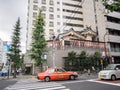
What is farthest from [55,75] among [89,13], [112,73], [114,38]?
[89,13]

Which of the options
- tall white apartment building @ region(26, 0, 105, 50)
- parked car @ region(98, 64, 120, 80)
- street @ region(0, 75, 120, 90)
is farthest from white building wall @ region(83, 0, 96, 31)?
street @ region(0, 75, 120, 90)

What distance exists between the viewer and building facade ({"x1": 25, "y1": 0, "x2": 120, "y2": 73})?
3441cm

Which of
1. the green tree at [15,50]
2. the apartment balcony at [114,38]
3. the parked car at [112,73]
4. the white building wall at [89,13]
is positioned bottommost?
the parked car at [112,73]

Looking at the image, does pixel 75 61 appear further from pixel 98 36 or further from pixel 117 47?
pixel 117 47

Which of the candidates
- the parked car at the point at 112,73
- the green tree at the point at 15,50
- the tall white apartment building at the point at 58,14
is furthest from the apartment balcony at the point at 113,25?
the parked car at the point at 112,73

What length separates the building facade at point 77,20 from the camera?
34406 mm

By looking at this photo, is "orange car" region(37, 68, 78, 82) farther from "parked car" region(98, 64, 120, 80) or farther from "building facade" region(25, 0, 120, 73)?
"building facade" region(25, 0, 120, 73)

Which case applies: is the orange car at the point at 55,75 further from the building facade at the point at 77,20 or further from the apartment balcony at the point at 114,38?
the apartment balcony at the point at 114,38

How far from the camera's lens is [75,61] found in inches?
1062

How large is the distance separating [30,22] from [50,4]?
33.2ft

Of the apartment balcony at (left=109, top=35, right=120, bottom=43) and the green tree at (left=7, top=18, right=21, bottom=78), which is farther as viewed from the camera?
the apartment balcony at (left=109, top=35, right=120, bottom=43)

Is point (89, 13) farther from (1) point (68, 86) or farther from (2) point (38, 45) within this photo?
(1) point (68, 86)

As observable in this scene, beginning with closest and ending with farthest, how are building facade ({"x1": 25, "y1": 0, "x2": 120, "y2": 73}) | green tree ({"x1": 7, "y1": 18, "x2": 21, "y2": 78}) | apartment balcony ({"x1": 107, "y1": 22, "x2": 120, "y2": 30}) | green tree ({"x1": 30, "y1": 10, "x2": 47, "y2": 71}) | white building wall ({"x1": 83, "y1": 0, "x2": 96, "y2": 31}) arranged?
1. green tree ({"x1": 30, "y1": 10, "x2": 47, "y2": 71})
2. green tree ({"x1": 7, "y1": 18, "x2": 21, "y2": 78})
3. building facade ({"x1": 25, "y1": 0, "x2": 120, "y2": 73})
4. apartment balcony ({"x1": 107, "y1": 22, "x2": 120, "y2": 30})
5. white building wall ({"x1": 83, "y1": 0, "x2": 96, "y2": 31})

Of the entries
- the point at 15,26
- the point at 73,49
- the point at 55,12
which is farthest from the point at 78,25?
the point at 15,26
